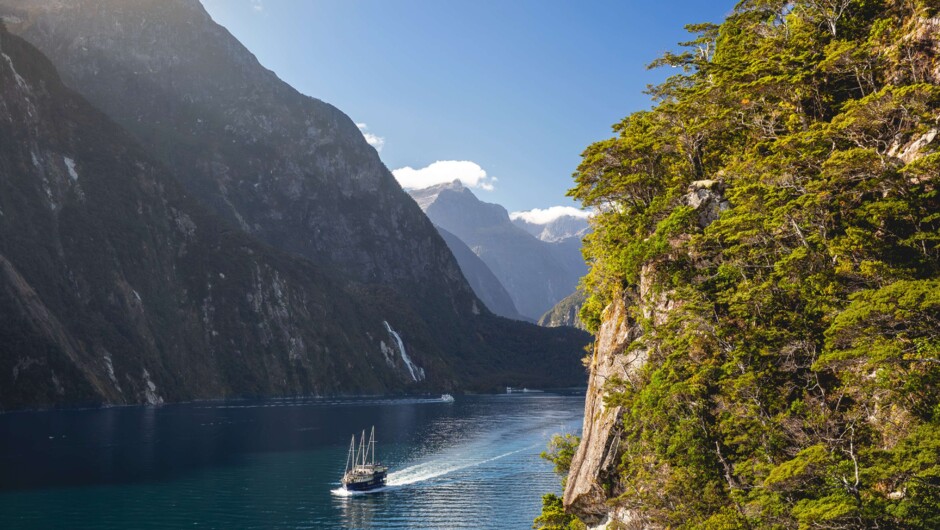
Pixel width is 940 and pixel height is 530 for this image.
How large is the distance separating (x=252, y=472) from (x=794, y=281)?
79.0m

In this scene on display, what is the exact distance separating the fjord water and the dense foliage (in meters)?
40.7

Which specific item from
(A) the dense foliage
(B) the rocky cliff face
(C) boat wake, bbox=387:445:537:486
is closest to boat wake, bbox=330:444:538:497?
(C) boat wake, bbox=387:445:537:486

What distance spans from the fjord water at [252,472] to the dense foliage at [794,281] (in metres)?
40.7

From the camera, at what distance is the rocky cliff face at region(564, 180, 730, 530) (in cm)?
3766

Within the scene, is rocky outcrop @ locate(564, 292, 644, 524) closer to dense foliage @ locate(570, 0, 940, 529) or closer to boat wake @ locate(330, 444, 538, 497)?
dense foliage @ locate(570, 0, 940, 529)

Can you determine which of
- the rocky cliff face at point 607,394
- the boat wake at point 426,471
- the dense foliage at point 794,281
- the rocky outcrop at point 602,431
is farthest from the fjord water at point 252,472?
the dense foliage at point 794,281

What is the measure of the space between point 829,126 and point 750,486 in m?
18.2

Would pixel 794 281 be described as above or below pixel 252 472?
above

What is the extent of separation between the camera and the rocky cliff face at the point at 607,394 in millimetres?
37656

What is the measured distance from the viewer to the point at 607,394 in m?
40.4

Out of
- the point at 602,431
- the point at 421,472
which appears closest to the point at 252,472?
the point at 421,472

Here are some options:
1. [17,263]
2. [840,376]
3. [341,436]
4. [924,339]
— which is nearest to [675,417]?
[840,376]

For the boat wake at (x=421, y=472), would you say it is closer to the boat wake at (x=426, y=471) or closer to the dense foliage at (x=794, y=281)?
the boat wake at (x=426, y=471)

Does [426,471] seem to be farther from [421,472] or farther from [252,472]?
[252,472]
